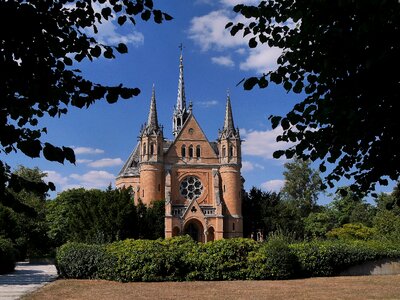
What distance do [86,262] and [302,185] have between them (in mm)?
49617

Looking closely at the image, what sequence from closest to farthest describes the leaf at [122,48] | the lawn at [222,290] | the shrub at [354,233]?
the leaf at [122,48] < the lawn at [222,290] < the shrub at [354,233]

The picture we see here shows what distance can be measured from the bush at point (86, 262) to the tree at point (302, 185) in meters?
47.8

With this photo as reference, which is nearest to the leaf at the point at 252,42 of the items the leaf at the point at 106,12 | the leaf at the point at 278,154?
the leaf at the point at 278,154

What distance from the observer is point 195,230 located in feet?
156

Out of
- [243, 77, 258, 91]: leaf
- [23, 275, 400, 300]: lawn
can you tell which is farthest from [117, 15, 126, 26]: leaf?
[23, 275, 400, 300]: lawn

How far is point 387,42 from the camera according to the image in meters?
5.51

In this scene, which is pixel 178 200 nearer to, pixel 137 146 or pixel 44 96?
pixel 137 146

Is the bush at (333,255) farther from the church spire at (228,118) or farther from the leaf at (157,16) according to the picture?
the church spire at (228,118)

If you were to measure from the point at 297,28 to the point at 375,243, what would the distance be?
21009 millimetres

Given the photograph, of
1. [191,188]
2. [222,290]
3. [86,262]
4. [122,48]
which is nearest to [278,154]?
[122,48]

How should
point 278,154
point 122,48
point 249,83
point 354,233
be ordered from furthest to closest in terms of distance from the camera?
point 354,233
point 278,154
point 249,83
point 122,48

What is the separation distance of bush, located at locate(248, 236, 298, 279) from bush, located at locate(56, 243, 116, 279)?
21.2ft

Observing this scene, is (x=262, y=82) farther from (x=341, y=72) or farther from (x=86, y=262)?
(x=86, y=262)

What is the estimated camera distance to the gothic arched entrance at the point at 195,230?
46.9 m
